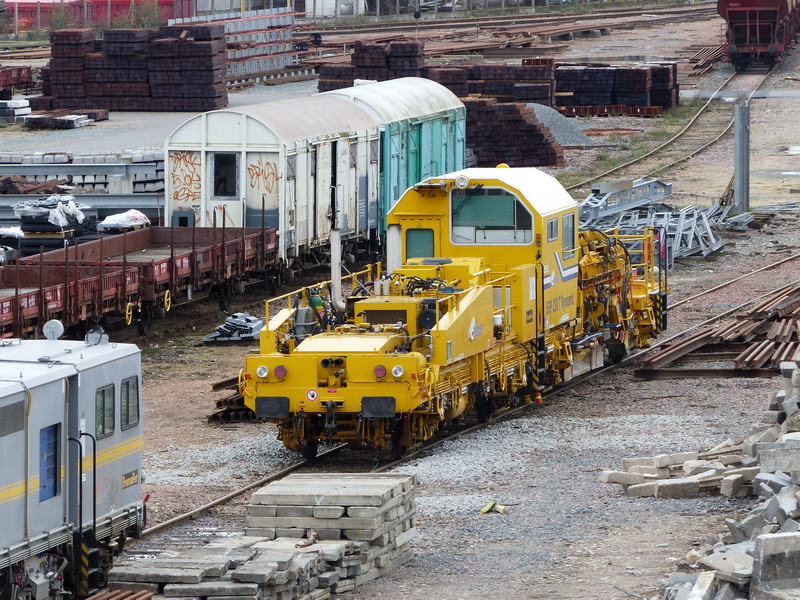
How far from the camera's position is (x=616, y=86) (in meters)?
52.0

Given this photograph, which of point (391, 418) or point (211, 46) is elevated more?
point (211, 46)

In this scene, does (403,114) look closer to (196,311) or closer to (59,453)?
(196,311)

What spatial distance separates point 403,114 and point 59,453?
20.7m

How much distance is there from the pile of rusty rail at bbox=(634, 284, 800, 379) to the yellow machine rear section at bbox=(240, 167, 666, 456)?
0.84m

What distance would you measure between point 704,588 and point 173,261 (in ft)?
43.5

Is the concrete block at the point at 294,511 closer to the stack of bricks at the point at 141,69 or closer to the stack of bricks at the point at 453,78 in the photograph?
the stack of bricks at the point at 453,78

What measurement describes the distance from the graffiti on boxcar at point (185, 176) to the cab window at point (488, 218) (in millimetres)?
9659

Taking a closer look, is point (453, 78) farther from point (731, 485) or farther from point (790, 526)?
point (790, 526)

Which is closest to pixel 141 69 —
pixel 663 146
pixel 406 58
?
pixel 406 58

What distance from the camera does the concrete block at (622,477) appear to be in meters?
13.5

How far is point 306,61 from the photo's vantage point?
5862 centimetres

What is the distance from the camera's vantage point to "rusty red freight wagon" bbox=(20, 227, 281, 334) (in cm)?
2084

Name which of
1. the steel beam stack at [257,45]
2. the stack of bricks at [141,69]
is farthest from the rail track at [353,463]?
the steel beam stack at [257,45]

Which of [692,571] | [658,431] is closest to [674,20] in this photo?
[658,431]
